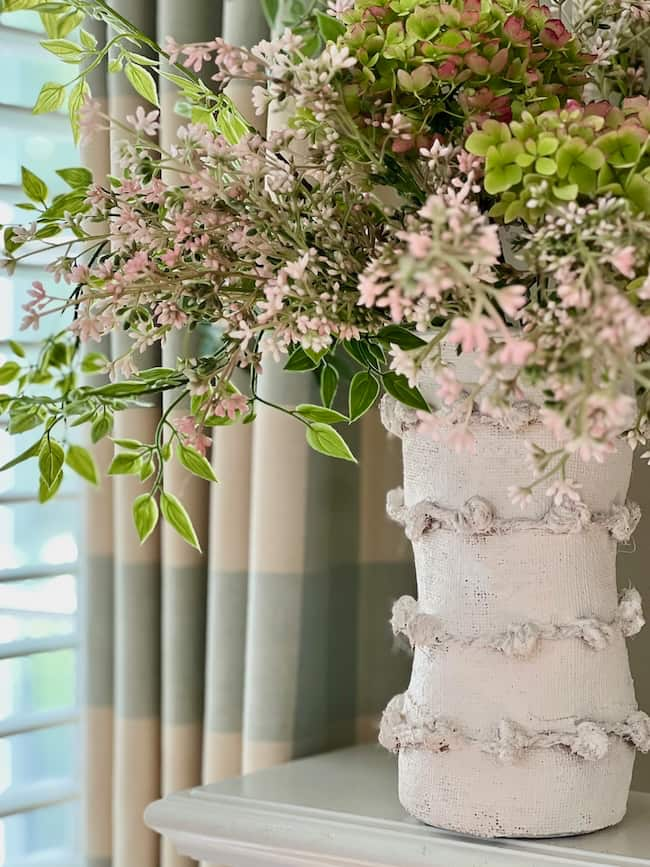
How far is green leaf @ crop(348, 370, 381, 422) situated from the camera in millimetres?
834

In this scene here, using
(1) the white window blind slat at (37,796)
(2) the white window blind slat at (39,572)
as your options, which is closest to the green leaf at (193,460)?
(2) the white window blind slat at (39,572)

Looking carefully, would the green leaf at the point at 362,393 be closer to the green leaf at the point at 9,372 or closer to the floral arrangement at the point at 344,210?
the floral arrangement at the point at 344,210

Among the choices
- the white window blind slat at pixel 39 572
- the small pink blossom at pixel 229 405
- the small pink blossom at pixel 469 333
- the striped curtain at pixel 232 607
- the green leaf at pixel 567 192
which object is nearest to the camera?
the small pink blossom at pixel 469 333

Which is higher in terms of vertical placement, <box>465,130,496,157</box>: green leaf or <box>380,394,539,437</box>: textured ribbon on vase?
<box>465,130,496,157</box>: green leaf

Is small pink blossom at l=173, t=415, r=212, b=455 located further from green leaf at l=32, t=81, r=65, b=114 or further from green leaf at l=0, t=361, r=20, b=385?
green leaf at l=32, t=81, r=65, b=114

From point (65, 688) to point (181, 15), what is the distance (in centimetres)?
78

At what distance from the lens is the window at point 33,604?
4.47 ft

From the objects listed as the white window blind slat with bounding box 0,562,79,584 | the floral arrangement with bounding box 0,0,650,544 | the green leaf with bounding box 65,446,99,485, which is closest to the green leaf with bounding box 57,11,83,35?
the floral arrangement with bounding box 0,0,650,544

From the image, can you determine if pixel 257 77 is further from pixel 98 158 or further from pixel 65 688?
pixel 65 688

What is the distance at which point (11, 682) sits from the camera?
138 cm

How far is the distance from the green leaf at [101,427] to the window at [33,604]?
22.9 inches

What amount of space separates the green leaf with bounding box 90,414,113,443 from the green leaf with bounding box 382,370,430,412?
0.19 metres

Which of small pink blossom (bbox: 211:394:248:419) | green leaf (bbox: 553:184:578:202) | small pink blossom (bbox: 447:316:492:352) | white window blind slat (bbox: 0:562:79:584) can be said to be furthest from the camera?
white window blind slat (bbox: 0:562:79:584)

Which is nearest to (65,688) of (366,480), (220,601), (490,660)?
(220,601)
